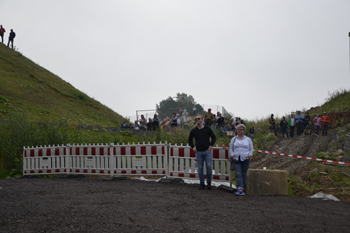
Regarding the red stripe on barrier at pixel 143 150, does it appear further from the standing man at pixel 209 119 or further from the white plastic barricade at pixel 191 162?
the standing man at pixel 209 119

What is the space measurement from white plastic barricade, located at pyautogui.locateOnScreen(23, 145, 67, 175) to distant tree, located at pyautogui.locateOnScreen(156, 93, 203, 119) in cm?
2091

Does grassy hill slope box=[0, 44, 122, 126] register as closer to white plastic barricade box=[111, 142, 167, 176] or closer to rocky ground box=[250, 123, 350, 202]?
rocky ground box=[250, 123, 350, 202]

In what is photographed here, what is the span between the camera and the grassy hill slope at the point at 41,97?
115ft

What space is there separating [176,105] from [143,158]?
84.1m

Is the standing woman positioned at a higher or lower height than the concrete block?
higher

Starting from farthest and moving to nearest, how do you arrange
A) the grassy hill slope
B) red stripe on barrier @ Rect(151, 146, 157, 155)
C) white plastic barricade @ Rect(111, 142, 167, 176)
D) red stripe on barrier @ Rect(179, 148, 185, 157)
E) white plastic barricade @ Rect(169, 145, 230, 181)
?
the grassy hill slope → red stripe on barrier @ Rect(151, 146, 157, 155) → white plastic barricade @ Rect(111, 142, 167, 176) → red stripe on barrier @ Rect(179, 148, 185, 157) → white plastic barricade @ Rect(169, 145, 230, 181)

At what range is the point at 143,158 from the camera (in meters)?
13.8

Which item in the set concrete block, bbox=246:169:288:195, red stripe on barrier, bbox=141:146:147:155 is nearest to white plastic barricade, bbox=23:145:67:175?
red stripe on barrier, bbox=141:146:147:155

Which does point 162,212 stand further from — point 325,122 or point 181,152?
point 325,122

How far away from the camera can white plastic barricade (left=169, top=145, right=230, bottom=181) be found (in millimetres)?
11695

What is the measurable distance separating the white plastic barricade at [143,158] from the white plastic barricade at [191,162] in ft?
2.17

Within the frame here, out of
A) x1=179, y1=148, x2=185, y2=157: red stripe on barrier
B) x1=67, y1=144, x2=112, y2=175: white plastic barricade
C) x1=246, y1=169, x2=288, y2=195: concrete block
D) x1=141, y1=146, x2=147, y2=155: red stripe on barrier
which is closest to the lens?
x1=246, y1=169, x2=288, y2=195: concrete block

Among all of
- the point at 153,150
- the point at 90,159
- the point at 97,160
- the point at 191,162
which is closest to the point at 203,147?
the point at 191,162

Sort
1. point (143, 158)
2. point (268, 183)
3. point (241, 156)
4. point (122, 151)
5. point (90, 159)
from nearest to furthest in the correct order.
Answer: point (268, 183) → point (241, 156) → point (143, 158) → point (122, 151) → point (90, 159)
